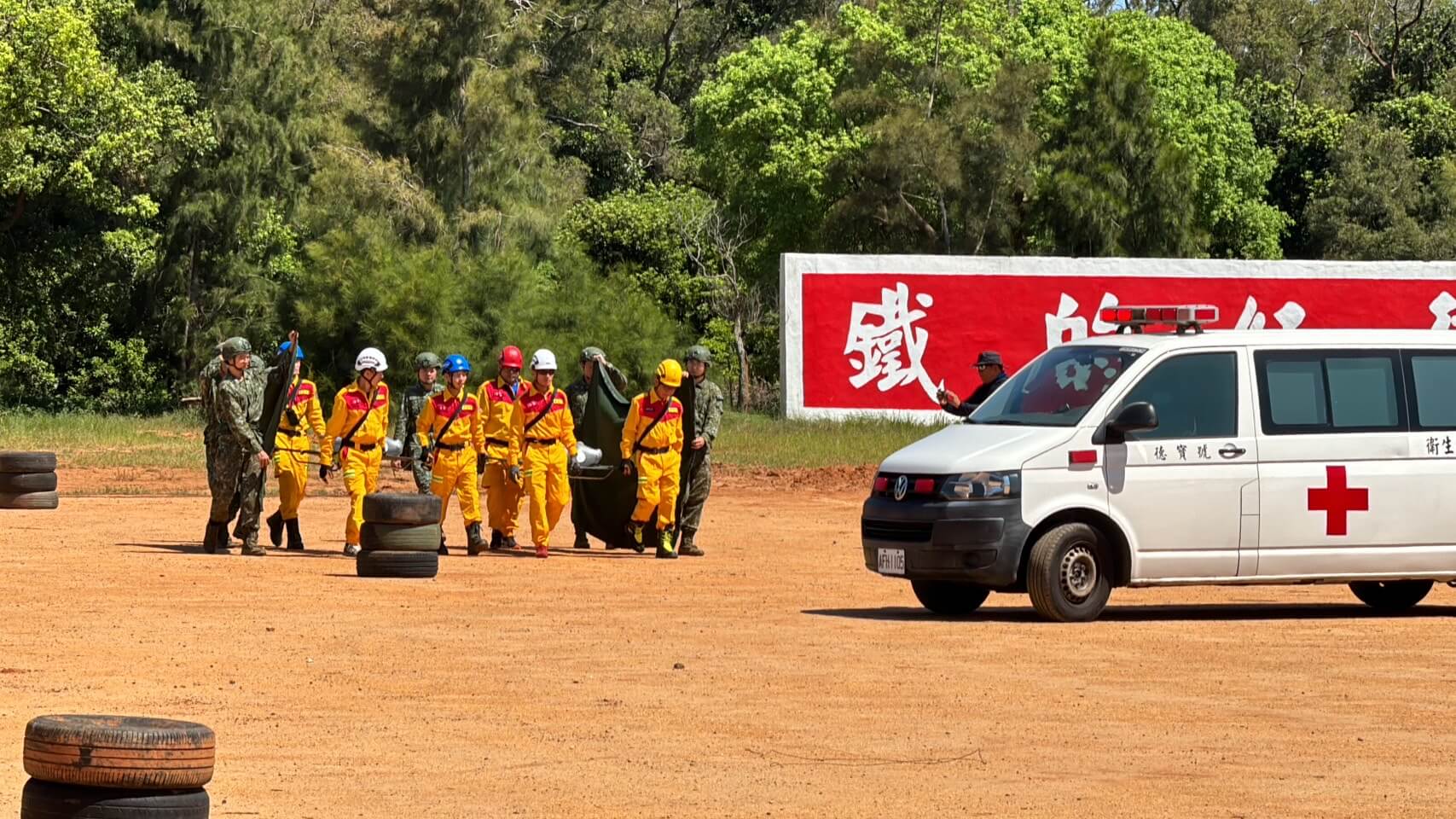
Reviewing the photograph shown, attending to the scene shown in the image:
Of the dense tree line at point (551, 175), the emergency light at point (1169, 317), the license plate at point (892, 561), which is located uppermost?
the dense tree line at point (551, 175)

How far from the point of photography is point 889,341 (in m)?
39.8

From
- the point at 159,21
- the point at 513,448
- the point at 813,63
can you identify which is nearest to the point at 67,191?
the point at 159,21

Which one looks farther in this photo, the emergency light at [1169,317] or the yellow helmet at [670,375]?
the yellow helmet at [670,375]

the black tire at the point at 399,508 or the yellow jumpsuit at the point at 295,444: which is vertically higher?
the yellow jumpsuit at the point at 295,444

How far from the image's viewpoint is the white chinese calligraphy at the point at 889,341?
130ft

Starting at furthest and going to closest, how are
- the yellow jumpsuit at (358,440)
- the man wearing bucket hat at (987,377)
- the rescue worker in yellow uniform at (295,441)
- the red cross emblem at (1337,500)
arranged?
the rescue worker in yellow uniform at (295,441) < the yellow jumpsuit at (358,440) < the man wearing bucket hat at (987,377) < the red cross emblem at (1337,500)

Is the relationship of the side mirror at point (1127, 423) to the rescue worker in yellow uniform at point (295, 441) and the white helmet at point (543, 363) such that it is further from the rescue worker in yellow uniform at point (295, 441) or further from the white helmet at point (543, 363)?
the rescue worker in yellow uniform at point (295, 441)

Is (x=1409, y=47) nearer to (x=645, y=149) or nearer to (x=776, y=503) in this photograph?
(x=645, y=149)

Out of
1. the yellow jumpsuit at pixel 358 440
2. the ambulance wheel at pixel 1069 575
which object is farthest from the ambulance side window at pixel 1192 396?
the yellow jumpsuit at pixel 358 440

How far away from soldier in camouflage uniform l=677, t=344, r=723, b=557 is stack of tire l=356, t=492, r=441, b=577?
11.0 ft

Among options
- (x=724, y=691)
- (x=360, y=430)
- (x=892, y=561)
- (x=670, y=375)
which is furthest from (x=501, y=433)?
(x=724, y=691)

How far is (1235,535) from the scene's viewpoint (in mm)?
15578

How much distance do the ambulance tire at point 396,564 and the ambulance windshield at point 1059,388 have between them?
5.09 m

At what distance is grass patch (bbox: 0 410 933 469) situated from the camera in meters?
35.7
